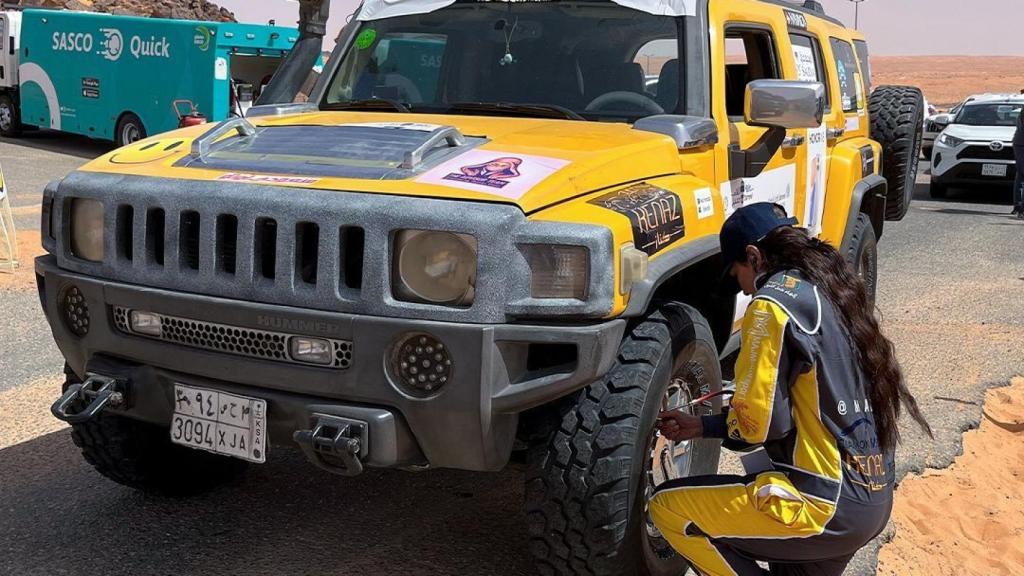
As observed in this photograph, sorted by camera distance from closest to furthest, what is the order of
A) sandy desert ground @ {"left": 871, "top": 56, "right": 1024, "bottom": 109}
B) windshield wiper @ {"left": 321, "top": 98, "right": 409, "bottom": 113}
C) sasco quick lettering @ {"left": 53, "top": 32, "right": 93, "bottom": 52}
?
windshield wiper @ {"left": 321, "top": 98, "right": 409, "bottom": 113}
sasco quick lettering @ {"left": 53, "top": 32, "right": 93, "bottom": 52}
sandy desert ground @ {"left": 871, "top": 56, "right": 1024, "bottom": 109}

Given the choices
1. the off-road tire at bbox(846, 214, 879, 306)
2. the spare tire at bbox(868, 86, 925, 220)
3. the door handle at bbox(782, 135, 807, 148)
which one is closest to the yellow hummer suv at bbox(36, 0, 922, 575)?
the door handle at bbox(782, 135, 807, 148)

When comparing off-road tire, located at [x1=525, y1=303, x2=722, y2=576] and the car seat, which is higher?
the car seat

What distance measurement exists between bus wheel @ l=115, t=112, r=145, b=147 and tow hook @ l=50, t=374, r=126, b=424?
16.4 meters

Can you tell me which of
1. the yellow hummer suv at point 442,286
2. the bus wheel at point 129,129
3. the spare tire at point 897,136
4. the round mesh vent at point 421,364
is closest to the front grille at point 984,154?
the spare tire at point 897,136

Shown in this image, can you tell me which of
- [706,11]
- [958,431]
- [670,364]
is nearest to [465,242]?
[670,364]

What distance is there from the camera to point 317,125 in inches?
161

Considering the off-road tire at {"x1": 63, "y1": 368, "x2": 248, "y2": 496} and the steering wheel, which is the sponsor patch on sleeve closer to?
the steering wheel

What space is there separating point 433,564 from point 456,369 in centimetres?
122

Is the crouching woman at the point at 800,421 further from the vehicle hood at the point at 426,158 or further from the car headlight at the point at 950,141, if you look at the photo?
the car headlight at the point at 950,141

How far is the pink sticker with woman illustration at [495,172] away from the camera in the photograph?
324 cm

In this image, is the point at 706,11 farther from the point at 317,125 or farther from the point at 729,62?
the point at 317,125

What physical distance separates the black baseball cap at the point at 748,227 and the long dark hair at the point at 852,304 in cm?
3

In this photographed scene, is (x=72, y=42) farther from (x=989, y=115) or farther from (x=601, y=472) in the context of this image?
(x=601, y=472)

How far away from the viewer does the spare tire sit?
25.5ft
